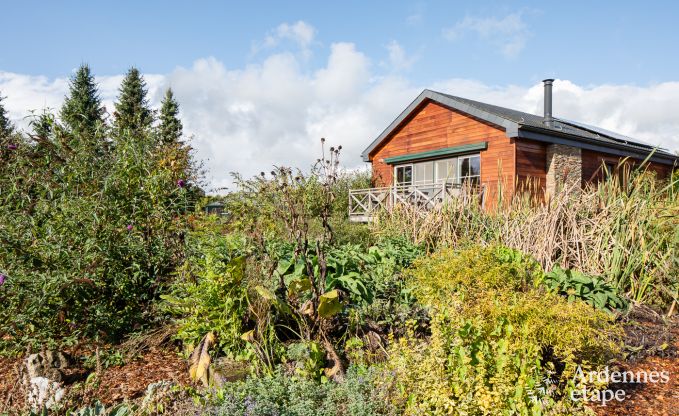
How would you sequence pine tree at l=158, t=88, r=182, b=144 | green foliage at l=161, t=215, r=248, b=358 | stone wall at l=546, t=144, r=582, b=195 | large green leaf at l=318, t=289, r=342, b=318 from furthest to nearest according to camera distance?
pine tree at l=158, t=88, r=182, b=144
stone wall at l=546, t=144, r=582, b=195
green foliage at l=161, t=215, r=248, b=358
large green leaf at l=318, t=289, r=342, b=318

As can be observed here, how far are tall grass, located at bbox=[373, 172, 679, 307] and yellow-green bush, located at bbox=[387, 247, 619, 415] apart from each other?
2.03m

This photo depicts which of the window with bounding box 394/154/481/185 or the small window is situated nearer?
the window with bounding box 394/154/481/185

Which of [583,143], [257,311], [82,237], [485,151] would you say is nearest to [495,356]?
[257,311]

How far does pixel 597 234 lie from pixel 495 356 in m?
3.74

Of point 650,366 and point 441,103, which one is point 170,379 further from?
point 441,103

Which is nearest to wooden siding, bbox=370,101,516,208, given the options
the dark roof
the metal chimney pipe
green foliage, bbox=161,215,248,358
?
the dark roof

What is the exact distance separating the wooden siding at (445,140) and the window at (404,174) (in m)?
0.30

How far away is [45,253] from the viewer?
338cm

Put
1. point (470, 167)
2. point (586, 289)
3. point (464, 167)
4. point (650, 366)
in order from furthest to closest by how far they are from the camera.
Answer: point (464, 167) < point (470, 167) < point (586, 289) < point (650, 366)

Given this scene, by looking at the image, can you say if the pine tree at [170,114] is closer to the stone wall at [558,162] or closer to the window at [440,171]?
the window at [440,171]

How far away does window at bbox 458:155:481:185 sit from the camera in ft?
43.8

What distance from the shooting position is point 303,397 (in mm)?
2541

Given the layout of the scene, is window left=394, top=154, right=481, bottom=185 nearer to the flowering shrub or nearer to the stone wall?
the stone wall

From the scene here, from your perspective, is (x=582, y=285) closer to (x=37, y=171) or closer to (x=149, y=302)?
(x=149, y=302)
